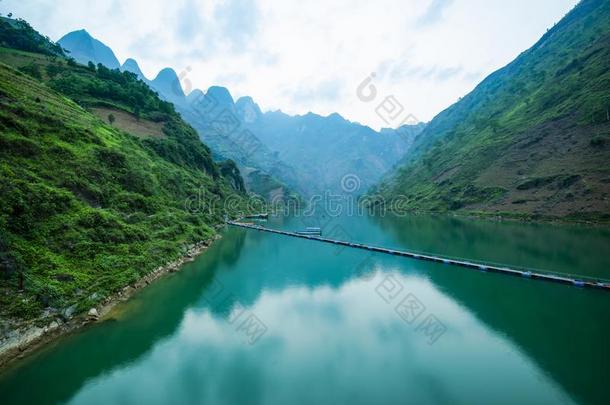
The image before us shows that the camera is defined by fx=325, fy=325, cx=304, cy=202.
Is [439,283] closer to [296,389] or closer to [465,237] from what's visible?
[296,389]

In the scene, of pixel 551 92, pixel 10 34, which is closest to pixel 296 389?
pixel 10 34

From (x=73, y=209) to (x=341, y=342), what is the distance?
25.7m

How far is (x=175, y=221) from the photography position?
4434 cm

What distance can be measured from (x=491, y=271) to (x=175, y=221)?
1568 inches

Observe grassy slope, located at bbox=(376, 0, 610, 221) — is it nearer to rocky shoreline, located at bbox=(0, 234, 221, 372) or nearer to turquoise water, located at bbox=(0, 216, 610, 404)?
turquoise water, located at bbox=(0, 216, 610, 404)

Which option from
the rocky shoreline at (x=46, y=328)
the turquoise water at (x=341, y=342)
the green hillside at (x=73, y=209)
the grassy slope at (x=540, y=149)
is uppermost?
the green hillside at (x=73, y=209)

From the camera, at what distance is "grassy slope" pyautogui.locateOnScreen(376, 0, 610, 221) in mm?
67062

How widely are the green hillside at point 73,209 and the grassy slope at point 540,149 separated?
228 feet

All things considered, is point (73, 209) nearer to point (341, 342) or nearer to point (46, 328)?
point (46, 328)

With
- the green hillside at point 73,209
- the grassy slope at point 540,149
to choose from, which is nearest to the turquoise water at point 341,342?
the green hillside at point 73,209

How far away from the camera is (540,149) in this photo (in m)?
87.9

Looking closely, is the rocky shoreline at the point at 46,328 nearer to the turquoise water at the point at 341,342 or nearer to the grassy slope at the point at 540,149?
the turquoise water at the point at 341,342

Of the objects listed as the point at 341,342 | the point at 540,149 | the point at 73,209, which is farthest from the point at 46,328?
the point at 540,149

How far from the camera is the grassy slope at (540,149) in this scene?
220 ft
